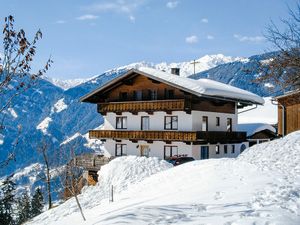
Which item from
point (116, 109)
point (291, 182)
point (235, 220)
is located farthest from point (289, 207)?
point (116, 109)

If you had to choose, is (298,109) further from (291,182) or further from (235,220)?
(235,220)

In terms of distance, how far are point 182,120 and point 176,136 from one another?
1.68 m

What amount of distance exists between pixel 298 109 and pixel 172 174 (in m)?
15.8

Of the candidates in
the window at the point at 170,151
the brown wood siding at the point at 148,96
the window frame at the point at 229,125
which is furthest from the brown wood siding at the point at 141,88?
the window frame at the point at 229,125

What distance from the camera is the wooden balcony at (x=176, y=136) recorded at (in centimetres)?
2798

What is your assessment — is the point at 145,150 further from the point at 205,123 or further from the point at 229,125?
the point at 229,125

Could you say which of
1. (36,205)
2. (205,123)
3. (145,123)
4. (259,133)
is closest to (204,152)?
(205,123)

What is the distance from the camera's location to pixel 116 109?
32719 mm

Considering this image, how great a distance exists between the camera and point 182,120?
29562 millimetres

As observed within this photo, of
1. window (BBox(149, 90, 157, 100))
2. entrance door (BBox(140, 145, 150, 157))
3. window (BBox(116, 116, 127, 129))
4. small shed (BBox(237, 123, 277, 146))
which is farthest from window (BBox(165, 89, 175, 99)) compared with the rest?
small shed (BBox(237, 123, 277, 146))

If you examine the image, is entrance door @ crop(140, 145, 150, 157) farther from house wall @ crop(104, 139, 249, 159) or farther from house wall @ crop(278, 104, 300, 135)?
house wall @ crop(278, 104, 300, 135)

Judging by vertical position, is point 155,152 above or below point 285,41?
below

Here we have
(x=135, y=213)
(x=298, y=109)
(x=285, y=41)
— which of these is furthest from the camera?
(x=298, y=109)

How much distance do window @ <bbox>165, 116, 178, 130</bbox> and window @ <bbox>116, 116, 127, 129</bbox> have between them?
4.39 metres
